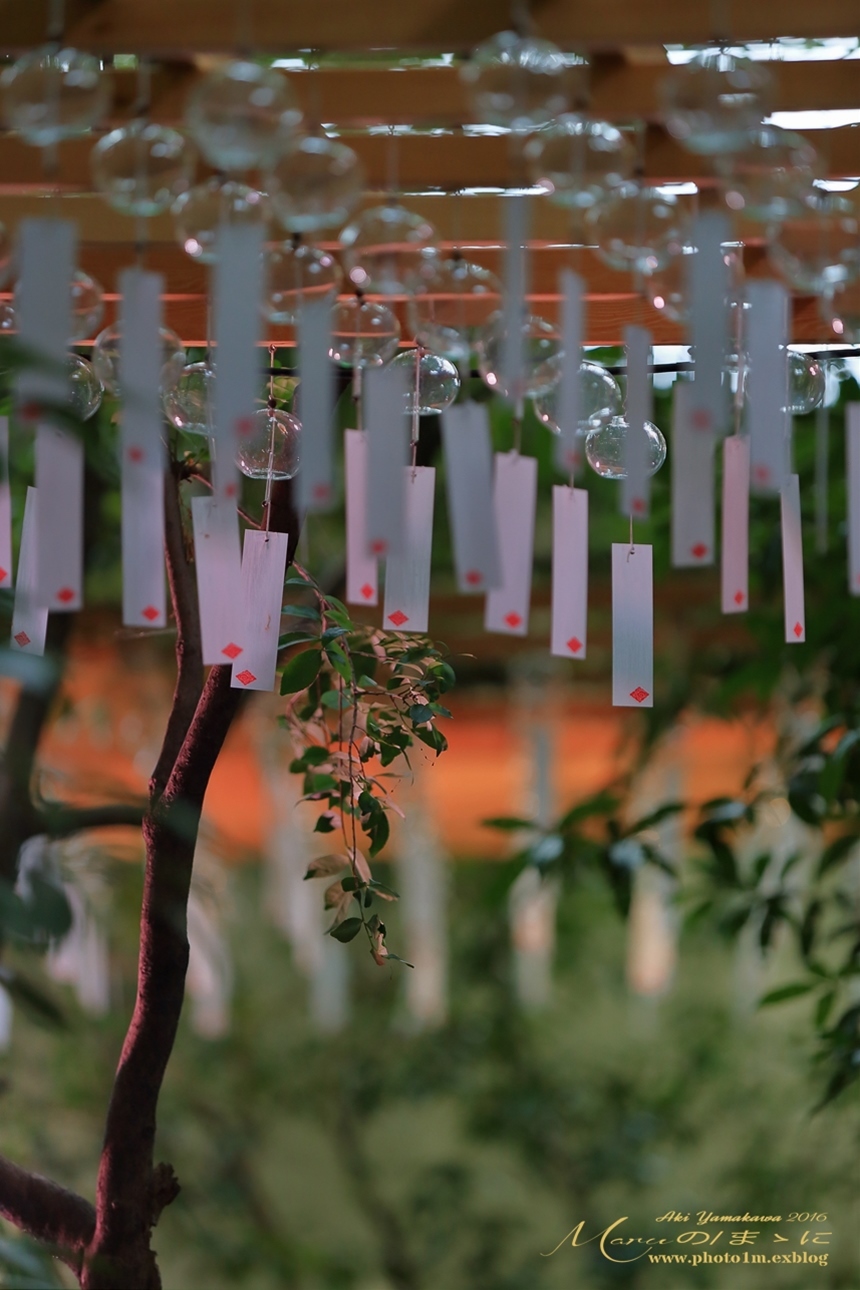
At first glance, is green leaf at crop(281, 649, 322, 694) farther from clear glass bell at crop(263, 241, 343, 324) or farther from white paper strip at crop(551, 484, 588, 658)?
clear glass bell at crop(263, 241, 343, 324)

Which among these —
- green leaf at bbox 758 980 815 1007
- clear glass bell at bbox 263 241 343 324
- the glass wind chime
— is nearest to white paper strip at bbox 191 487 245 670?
the glass wind chime

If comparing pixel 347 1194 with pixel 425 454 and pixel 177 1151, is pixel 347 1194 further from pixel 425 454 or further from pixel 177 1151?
pixel 425 454

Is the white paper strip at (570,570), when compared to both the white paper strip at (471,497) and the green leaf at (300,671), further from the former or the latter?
the green leaf at (300,671)

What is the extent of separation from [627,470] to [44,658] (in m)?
0.44

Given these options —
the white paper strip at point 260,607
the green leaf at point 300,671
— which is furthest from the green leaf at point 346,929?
the white paper strip at point 260,607

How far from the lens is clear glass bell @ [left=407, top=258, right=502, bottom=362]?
1074 millimetres

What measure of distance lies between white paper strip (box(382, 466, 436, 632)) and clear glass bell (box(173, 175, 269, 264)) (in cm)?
33

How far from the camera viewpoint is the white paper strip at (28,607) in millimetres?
1231

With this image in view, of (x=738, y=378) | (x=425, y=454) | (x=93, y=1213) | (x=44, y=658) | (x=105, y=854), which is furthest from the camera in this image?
(x=425, y=454)

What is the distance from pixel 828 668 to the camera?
2.47 metres

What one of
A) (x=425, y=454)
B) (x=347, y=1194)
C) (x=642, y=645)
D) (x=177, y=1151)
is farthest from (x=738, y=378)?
(x=347, y=1194)

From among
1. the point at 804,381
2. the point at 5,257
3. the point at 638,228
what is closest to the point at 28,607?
the point at 5,257

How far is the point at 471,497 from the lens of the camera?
3.30ft

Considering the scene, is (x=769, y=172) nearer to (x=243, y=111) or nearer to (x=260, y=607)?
(x=243, y=111)
